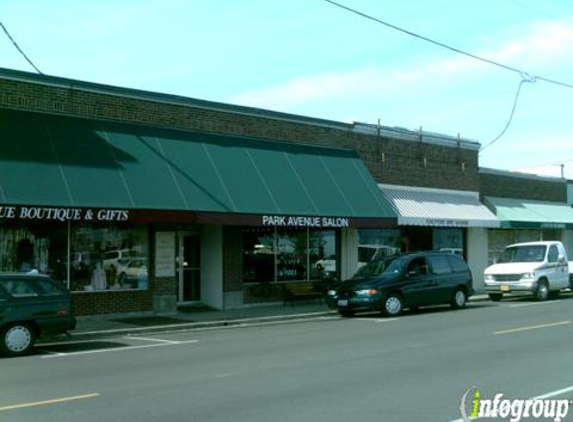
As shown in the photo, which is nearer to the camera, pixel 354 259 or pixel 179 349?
pixel 179 349

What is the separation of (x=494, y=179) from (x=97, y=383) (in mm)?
25240

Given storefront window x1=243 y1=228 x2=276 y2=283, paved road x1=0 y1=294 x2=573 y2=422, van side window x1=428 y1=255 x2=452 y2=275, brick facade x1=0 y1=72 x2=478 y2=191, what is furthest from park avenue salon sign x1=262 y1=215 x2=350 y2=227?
paved road x1=0 y1=294 x2=573 y2=422

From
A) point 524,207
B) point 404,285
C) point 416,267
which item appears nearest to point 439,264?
point 416,267

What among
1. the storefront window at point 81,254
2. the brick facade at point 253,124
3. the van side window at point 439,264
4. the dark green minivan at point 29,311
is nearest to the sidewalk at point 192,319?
the storefront window at point 81,254

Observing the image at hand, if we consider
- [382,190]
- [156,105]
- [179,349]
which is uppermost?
[156,105]

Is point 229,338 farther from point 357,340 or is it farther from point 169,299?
point 169,299

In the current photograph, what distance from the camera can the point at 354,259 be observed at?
24953mm

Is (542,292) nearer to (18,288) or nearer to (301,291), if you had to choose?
(301,291)

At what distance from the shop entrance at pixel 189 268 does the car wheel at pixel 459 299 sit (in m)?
7.76

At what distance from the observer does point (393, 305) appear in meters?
19.8

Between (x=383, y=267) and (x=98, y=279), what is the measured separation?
312 inches

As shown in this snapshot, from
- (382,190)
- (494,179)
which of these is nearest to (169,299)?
(382,190)

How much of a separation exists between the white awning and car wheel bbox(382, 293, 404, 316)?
5.31 metres

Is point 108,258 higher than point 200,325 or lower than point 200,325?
higher
